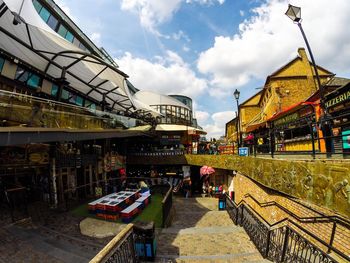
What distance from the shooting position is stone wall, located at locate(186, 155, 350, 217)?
468cm

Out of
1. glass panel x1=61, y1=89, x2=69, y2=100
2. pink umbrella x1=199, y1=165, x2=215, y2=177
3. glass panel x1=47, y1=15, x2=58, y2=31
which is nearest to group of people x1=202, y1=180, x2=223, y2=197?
pink umbrella x1=199, y1=165, x2=215, y2=177

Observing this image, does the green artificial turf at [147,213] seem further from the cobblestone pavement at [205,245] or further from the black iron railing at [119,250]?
the black iron railing at [119,250]

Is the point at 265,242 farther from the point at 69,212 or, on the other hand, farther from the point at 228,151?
the point at 228,151

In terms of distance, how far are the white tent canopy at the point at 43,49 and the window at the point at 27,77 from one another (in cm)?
60

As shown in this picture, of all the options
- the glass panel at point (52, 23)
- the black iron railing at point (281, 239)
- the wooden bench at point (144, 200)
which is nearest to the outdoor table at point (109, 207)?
the wooden bench at point (144, 200)

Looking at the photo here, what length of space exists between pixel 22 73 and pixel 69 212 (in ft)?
29.2

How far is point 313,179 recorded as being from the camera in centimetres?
575

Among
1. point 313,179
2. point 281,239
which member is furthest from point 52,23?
point 281,239

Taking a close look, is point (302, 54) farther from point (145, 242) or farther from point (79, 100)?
point (145, 242)

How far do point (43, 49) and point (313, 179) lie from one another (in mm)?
16011

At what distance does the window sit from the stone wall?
1443cm

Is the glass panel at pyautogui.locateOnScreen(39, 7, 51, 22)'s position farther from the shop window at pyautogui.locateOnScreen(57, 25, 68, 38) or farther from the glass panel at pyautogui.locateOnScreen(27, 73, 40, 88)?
the glass panel at pyautogui.locateOnScreen(27, 73, 40, 88)

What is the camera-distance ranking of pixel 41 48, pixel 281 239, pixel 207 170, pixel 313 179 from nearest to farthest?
pixel 313 179 → pixel 281 239 → pixel 41 48 → pixel 207 170

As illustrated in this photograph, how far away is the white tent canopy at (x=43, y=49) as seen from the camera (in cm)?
1101
